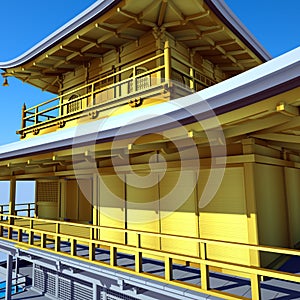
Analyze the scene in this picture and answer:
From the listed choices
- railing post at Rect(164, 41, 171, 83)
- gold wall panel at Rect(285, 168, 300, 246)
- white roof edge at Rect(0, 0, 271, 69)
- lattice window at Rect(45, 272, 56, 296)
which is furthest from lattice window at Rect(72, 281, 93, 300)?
white roof edge at Rect(0, 0, 271, 69)

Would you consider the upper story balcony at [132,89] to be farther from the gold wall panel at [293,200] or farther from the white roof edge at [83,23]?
the gold wall panel at [293,200]

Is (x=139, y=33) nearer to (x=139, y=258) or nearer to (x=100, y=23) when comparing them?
(x=100, y=23)

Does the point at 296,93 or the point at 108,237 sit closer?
the point at 296,93

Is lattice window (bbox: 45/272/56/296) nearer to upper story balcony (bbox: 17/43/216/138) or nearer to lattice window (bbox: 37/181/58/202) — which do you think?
lattice window (bbox: 37/181/58/202)

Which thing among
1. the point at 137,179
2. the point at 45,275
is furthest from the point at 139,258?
the point at 45,275

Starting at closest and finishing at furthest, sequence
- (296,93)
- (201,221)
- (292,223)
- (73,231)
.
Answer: (296,93), (201,221), (292,223), (73,231)

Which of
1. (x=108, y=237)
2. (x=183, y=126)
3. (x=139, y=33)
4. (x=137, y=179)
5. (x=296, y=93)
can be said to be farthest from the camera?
(x=139, y=33)

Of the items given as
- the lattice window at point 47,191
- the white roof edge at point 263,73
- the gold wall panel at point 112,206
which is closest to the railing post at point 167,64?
the gold wall panel at point 112,206

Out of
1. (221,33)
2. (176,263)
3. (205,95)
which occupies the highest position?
(221,33)

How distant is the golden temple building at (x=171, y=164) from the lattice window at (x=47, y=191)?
1045 millimetres

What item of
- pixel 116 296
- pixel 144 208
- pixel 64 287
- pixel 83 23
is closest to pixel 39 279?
pixel 64 287

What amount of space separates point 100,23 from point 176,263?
27.6 feet

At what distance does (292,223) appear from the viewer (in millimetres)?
7270

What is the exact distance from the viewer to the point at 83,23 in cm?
1015
